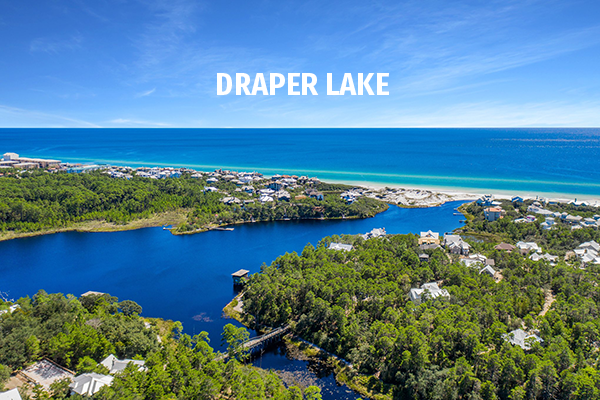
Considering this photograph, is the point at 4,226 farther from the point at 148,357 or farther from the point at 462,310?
the point at 462,310

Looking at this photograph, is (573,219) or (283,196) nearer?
(573,219)

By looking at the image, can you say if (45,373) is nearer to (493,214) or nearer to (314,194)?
(314,194)

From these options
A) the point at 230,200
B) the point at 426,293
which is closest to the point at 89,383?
the point at 426,293

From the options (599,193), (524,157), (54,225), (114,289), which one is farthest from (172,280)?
(524,157)

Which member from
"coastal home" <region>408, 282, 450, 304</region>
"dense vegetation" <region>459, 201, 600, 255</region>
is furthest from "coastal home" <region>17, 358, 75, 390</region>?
"dense vegetation" <region>459, 201, 600, 255</region>

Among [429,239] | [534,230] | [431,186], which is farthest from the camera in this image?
[431,186]

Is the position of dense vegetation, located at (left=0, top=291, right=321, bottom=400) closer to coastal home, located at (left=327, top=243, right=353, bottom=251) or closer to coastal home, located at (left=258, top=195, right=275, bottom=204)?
coastal home, located at (left=327, top=243, right=353, bottom=251)

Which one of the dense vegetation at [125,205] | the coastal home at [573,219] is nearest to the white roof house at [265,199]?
the dense vegetation at [125,205]
